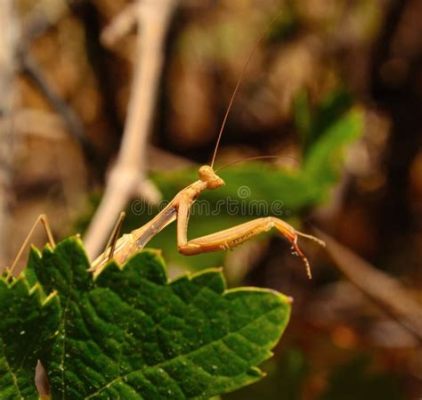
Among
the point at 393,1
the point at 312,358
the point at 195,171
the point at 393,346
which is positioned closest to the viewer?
the point at 195,171

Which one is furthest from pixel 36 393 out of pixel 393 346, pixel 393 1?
pixel 393 1

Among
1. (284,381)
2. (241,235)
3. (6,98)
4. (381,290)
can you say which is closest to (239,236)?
(241,235)

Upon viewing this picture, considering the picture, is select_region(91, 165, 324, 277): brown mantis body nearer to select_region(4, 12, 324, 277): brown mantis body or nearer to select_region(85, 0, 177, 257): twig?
select_region(4, 12, 324, 277): brown mantis body

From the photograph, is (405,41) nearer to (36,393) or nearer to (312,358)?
(312,358)

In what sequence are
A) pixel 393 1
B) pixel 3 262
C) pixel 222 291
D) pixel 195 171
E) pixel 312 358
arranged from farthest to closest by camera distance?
1. pixel 393 1
2. pixel 312 358
3. pixel 195 171
4. pixel 3 262
5. pixel 222 291

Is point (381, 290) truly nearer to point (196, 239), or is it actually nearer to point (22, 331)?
point (196, 239)

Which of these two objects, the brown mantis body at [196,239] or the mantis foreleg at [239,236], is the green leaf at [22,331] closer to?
the brown mantis body at [196,239]

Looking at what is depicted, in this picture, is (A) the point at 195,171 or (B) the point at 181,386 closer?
(B) the point at 181,386

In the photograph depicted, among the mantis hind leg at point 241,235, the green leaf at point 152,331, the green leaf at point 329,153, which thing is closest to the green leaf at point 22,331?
the green leaf at point 152,331
